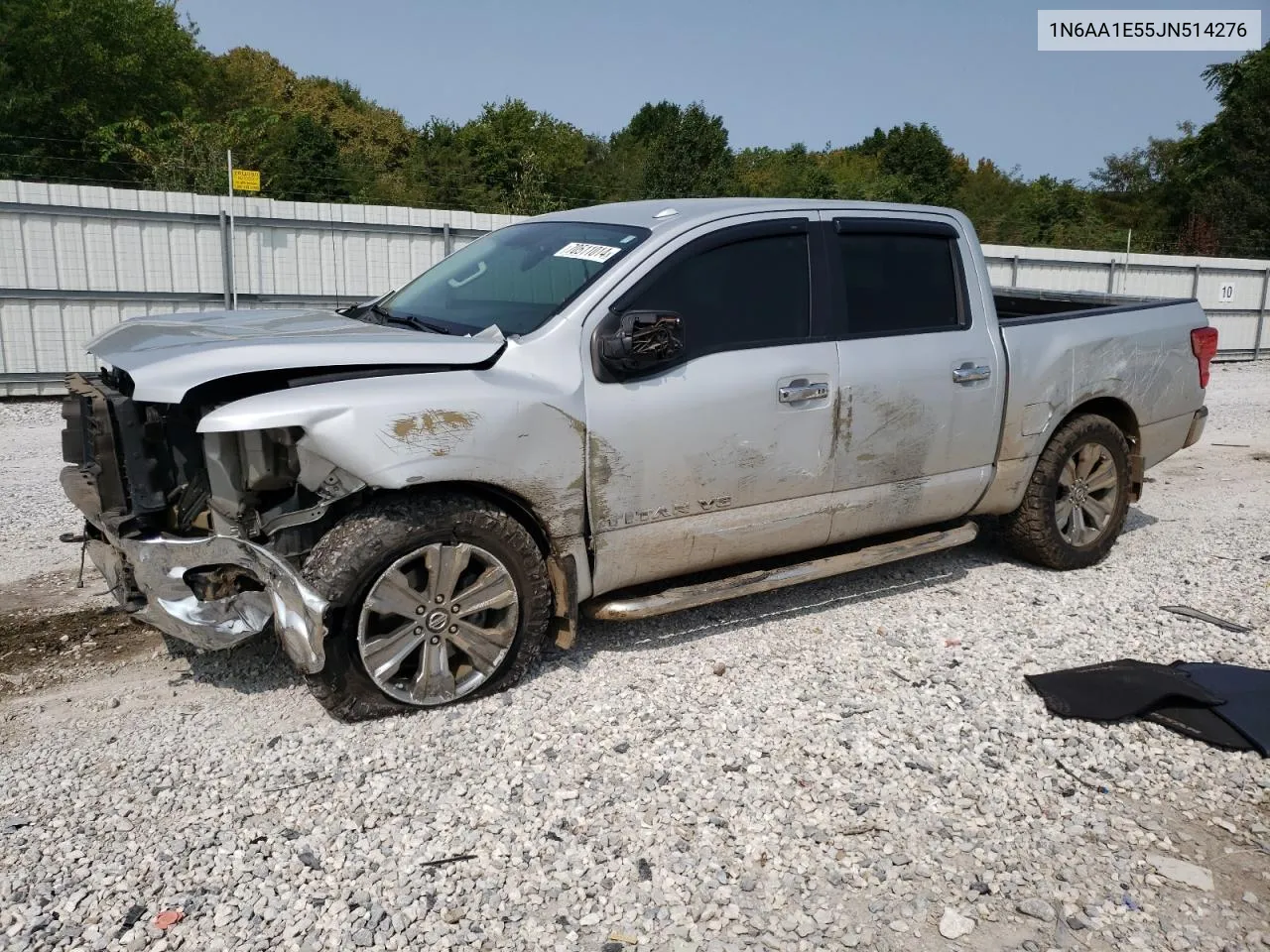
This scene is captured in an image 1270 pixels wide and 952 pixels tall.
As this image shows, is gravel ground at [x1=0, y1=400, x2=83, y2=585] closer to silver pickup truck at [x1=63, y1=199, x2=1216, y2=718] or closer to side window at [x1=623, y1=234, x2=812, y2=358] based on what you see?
silver pickup truck at [x1=63, y1=199, x2=1216, y2=718]

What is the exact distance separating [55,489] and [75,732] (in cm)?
409

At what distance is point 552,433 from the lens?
389 centimetres

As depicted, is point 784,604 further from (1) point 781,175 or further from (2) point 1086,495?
(1) point 781,175

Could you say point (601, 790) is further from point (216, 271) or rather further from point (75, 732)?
point (216, 271)

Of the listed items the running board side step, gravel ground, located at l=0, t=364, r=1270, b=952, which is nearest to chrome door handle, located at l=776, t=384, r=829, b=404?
the running board side step

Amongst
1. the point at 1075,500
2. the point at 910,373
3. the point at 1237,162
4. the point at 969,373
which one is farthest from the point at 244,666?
the point at 1237,162

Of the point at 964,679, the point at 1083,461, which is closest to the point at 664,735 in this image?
the point at 964,679

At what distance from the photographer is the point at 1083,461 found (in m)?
5.73

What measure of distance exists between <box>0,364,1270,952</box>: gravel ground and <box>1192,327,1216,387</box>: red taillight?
1976 mm

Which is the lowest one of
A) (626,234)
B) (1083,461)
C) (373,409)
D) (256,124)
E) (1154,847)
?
(1154,847)

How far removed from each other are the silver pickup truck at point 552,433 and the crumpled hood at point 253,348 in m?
0.01

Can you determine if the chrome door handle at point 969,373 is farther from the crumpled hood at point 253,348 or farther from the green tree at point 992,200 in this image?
the green tree at point 992,200

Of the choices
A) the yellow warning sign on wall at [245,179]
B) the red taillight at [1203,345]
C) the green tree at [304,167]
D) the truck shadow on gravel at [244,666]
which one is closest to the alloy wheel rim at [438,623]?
the truck shadow on gravel at [244,666]

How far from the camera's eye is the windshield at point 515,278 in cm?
423
